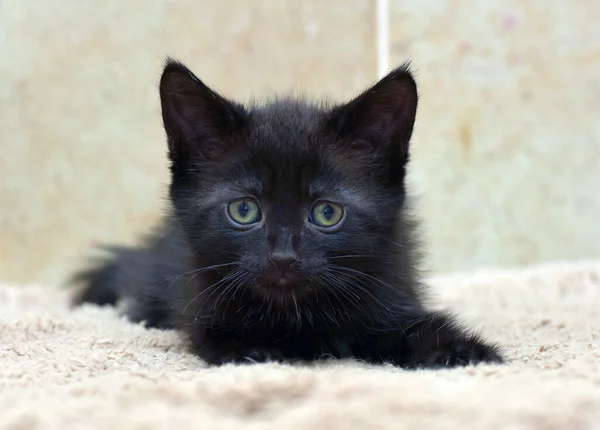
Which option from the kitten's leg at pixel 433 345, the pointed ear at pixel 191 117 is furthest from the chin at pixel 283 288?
the pointed ear at pixel 191 117

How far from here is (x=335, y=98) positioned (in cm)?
336

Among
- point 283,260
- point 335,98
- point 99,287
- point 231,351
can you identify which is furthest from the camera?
point 335,98

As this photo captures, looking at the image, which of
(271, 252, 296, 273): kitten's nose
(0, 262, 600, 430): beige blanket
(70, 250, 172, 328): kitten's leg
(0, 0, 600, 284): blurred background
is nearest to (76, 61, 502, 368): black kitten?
(271, 252, 296, 273): kitten's nose

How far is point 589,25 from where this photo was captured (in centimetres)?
342

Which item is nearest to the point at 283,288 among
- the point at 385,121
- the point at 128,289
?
the point at 385,121

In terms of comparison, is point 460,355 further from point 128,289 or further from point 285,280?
point 128,289

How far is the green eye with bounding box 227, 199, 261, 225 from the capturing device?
1.49 metres

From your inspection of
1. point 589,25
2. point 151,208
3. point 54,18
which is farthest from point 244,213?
point 589,25

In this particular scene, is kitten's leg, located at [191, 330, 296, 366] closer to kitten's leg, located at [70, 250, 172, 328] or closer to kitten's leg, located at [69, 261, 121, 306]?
kitten's leg, located at [70, 250, 172, 328]

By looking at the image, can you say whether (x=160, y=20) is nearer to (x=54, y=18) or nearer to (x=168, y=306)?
(x=54, y=18)

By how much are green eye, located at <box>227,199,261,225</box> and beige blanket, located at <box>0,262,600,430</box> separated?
0.32m

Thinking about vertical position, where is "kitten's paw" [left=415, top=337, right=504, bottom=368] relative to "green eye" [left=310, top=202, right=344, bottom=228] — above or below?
below

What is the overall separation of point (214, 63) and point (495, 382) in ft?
8.69

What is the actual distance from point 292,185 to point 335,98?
1.97m
